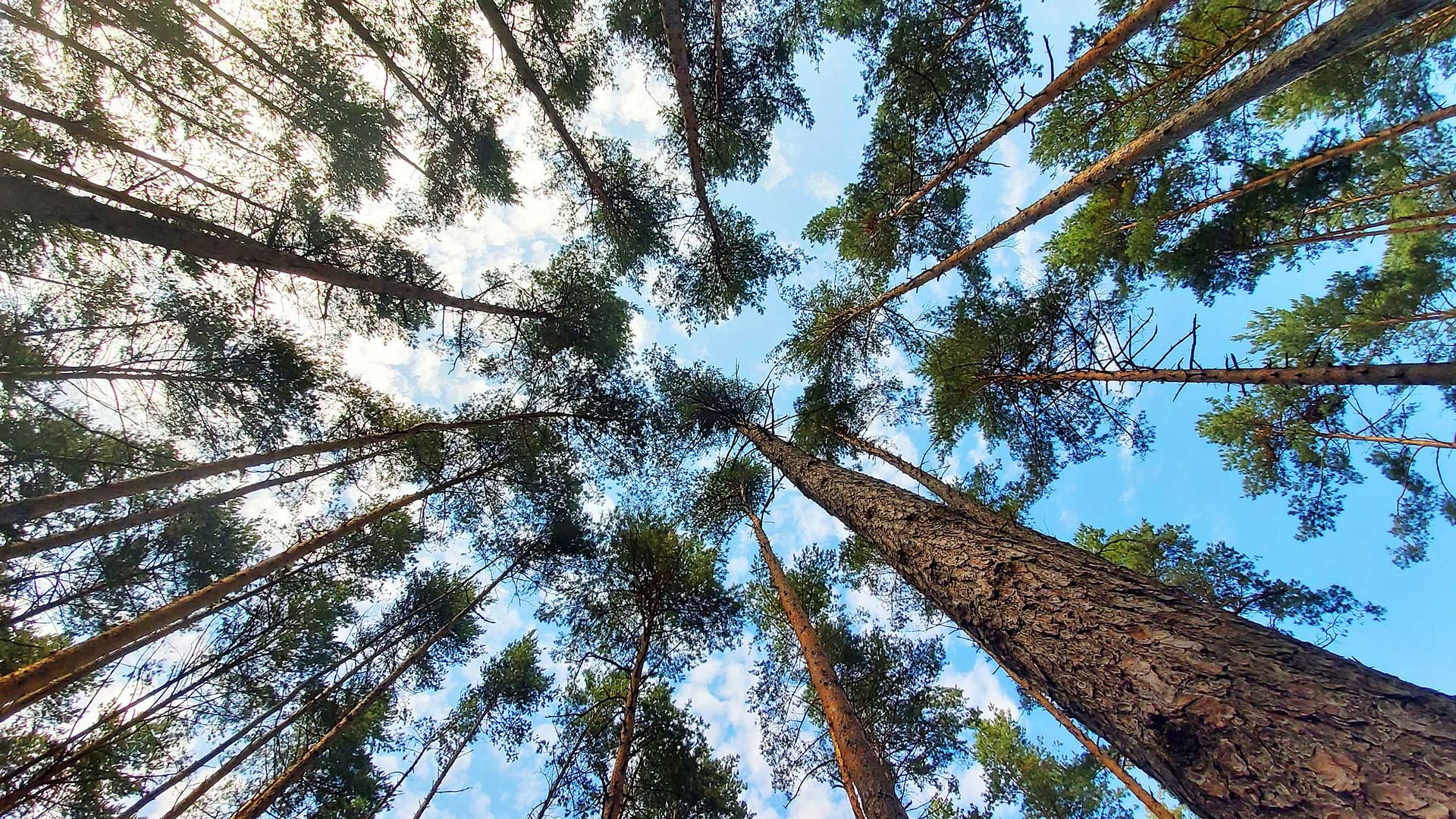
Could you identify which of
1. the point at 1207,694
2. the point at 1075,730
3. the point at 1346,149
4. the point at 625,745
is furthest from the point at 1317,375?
the point at 625,745

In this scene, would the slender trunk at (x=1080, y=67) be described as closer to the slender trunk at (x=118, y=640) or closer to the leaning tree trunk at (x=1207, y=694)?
the leaning tree trunk at (x=1207, y=694)

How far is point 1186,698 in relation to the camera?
4.81ft

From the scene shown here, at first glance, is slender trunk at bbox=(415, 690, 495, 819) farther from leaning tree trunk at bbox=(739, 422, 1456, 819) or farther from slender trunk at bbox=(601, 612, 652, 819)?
leaning tree trunk at bbox=(739, 422, 1456, 819)

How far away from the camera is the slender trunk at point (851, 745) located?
3.92m

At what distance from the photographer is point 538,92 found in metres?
5.73

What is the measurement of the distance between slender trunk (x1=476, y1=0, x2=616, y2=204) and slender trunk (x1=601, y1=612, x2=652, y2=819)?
6969 mm

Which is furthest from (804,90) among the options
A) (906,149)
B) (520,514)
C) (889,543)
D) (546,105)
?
(520,514)

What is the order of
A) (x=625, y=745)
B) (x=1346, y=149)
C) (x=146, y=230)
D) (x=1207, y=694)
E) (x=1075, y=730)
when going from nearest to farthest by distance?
1. (x=1207, y=694)
2. (x=146, y=230)
3. (x=1346, y=149)
4. (x=625, y=745)
5. (x=1075, y=730)

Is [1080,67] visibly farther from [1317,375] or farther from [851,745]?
[851,745]

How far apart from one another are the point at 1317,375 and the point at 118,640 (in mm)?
10349

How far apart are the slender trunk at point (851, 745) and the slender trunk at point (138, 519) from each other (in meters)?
6.63

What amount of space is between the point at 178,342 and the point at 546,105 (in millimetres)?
5358

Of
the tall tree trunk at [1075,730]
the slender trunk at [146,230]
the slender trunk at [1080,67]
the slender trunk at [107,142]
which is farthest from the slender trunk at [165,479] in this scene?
the slender trunk at [1080,67]

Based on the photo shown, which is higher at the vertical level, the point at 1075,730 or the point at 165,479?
the point at 165,479
